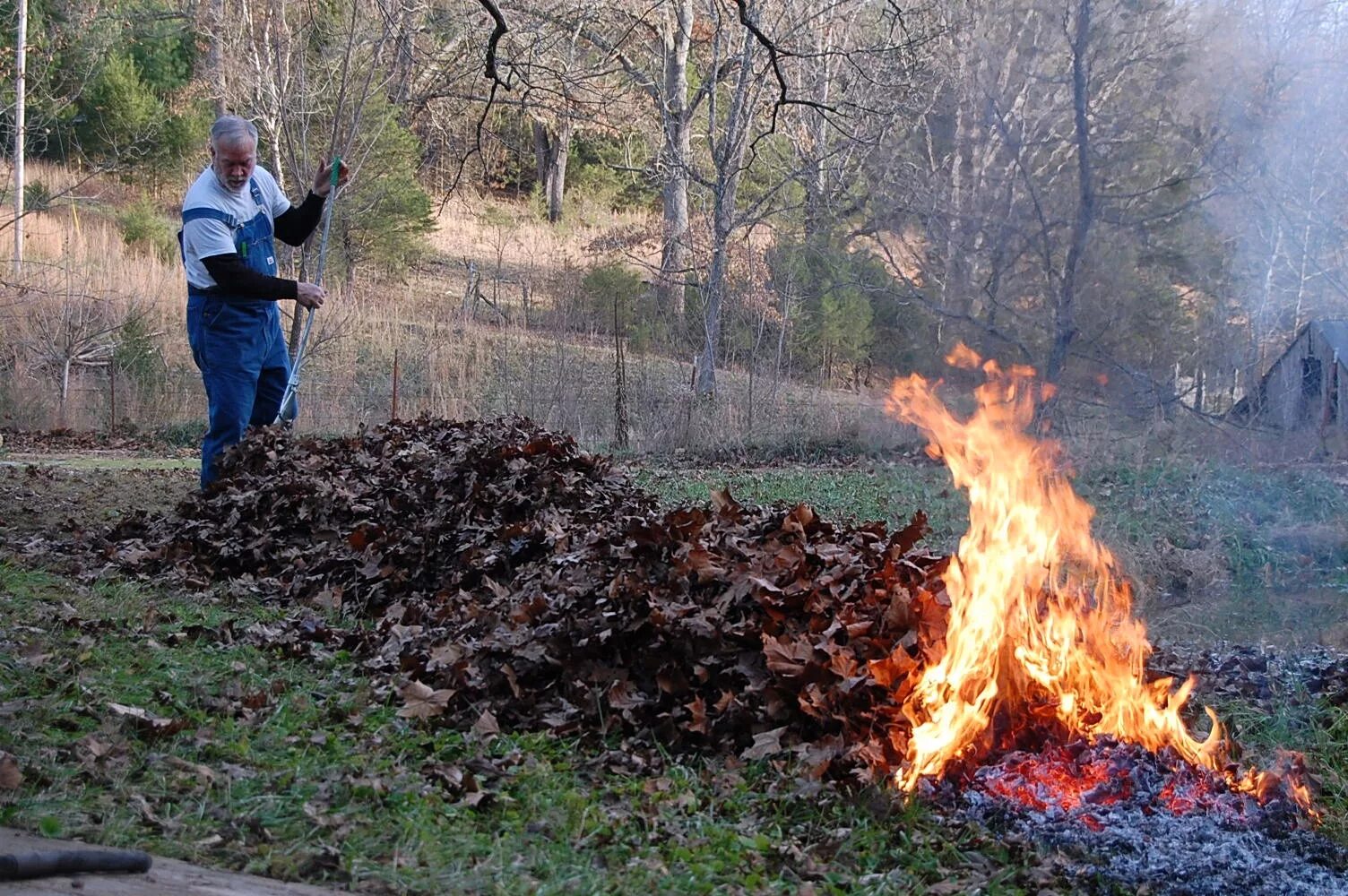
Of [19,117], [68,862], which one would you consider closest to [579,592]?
[68,862]

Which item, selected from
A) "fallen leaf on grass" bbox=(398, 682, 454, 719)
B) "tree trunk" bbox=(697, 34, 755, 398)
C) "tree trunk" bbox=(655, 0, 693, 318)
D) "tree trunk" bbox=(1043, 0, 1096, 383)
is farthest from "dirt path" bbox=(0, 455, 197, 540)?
"tree trunk" bbox=(655, 0, 693, 318)

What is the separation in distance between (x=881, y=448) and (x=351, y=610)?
11.4 metres

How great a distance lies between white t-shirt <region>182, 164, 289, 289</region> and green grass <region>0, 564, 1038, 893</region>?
3284 mm

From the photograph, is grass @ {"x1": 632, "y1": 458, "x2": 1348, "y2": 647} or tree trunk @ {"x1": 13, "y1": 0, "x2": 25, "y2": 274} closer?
grass @ {"x1": 632, "y1": 458, "x2": 1348, "y2": 647}

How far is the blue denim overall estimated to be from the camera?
25.5ft

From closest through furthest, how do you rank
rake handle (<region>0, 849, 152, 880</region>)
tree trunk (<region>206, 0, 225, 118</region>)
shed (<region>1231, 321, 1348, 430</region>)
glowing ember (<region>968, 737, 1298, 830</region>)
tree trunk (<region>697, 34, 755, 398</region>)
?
rake handle (<region>0, 849, 152, 880</region>), glowing ember (<region>968, 737, 1298, 830</region>), shed (<region>1231, 321, 1348, 430</region>), tree trunk (<region>697, 34, 755, 398</region>), tree trunk (<region>206, 0, 225, 118</region>)

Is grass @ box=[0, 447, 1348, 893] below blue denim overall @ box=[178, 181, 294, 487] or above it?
below

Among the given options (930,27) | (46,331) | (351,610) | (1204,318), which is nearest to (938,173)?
(930,27)

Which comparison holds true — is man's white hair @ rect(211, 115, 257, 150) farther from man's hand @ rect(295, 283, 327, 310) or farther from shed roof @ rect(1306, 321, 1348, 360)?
shed roof @ rect(1306, 321, 1348, 360)

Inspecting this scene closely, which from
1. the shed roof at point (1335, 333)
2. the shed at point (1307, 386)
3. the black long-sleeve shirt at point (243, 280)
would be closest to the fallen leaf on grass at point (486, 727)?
the black long-sleeve shirt at point (243, 280)

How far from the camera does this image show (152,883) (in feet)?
9.98

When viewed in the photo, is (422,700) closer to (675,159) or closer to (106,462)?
(106,462)

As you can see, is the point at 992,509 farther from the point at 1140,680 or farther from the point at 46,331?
the point at 46,331

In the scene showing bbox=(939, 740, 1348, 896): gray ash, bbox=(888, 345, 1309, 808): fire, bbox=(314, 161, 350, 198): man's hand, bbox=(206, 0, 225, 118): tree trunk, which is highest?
bbox=(206, 0, 225, 118): tree trunk
